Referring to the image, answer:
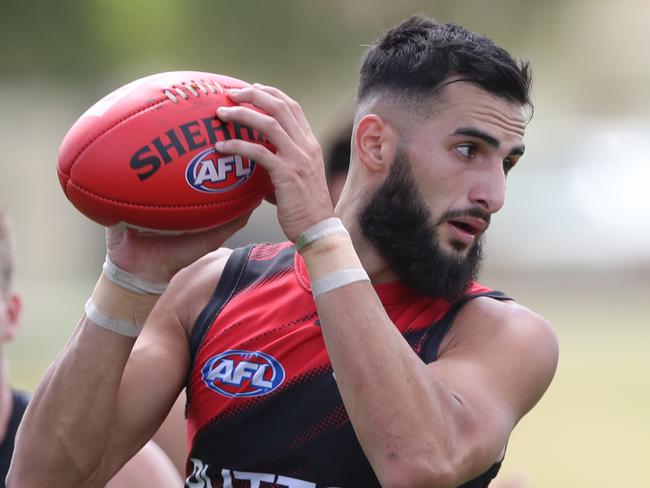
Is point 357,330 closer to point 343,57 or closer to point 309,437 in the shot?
point 309,437

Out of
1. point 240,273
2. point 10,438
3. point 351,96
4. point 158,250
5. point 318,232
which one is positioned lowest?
point 351,96

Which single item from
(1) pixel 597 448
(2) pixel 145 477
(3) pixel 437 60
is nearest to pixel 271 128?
(3) pixel 437 60

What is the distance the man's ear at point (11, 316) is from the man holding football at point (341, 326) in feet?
4.96

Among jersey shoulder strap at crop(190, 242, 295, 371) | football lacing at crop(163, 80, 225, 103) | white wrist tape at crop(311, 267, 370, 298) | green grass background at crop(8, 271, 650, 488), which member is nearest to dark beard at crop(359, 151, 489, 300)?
jersey shoulder strap at crop(190, 242, 295, 371)

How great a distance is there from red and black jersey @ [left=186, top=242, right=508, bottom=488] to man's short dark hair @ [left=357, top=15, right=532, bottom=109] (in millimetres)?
586

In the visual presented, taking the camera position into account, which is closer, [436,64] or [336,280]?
[336,280]

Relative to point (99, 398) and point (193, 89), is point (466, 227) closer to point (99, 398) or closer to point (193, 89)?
point (193, 89)

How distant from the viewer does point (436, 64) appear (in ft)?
10.7

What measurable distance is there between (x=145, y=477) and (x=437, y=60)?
1698 mm

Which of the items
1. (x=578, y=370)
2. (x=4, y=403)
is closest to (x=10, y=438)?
(x=4, y=403)

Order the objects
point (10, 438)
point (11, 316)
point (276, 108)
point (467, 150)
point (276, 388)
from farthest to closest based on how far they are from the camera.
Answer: point (11, 316)
point (10, 438)
point (467, 150)
point (276, 388)
point (276, 108)

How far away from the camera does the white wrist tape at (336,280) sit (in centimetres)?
272

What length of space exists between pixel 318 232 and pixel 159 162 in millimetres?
429

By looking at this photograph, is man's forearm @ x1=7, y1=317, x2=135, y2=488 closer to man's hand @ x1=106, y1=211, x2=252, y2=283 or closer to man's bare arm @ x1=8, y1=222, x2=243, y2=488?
man's bare arm @ x1=8, y1=222, x2=243, y2=488
